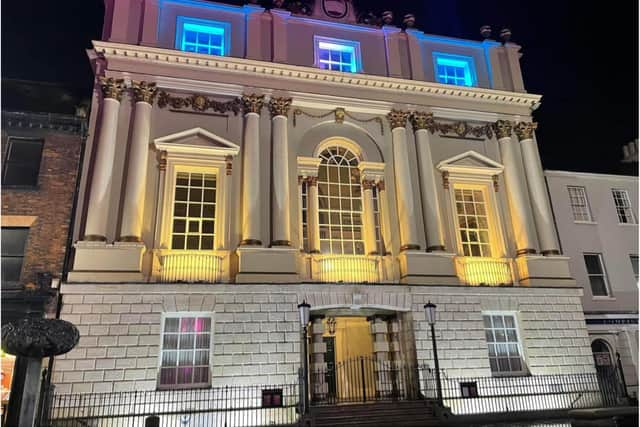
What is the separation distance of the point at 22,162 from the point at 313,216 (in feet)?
33.9

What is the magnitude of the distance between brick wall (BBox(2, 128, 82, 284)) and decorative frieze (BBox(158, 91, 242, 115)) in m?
3.35

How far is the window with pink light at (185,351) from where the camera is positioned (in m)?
14.0

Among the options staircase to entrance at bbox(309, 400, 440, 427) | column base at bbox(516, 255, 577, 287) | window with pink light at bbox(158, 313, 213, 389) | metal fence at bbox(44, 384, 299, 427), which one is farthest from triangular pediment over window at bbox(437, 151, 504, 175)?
window with pink light at bbox(158, 313, 213, 389)

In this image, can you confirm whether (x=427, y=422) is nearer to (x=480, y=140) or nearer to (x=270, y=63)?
(x=480, y=140)

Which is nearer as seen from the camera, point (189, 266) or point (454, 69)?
point (189, 266)

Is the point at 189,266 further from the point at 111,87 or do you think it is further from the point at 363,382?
the point at 363,382

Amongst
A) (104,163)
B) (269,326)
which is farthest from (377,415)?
(104,163)

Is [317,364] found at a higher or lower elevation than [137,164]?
lower

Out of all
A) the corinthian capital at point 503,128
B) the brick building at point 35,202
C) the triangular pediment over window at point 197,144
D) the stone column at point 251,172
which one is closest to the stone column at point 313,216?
the stone column at point 251,172

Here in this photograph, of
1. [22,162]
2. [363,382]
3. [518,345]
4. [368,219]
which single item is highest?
[22,162]

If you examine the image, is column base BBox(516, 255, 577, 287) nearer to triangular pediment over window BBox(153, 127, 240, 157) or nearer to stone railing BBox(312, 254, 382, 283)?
stone railing BBox(312, 254, 382, 283)

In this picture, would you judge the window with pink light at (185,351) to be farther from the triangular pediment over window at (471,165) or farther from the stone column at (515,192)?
the stone column at (515,192)

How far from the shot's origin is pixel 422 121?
18.9m

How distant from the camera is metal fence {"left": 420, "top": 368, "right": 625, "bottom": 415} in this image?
48.8 feet
